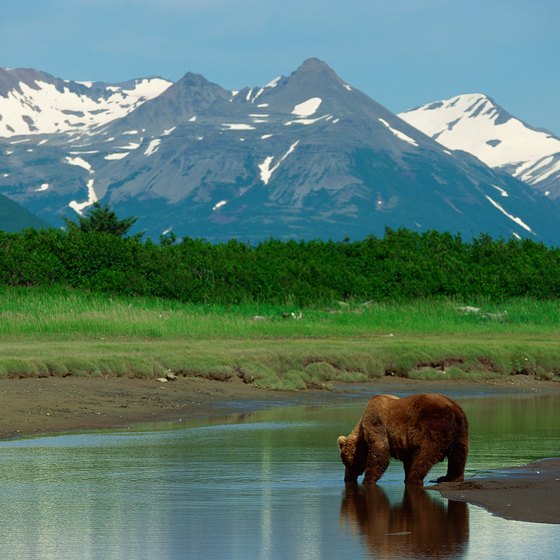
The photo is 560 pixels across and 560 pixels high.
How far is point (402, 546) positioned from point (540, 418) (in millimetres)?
14160

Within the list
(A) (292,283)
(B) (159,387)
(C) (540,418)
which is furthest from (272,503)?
(A) (292,283)

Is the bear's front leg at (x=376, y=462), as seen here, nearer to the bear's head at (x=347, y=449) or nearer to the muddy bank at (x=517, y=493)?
the bear's head at (x=347, y=449)

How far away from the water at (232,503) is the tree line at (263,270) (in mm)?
30981

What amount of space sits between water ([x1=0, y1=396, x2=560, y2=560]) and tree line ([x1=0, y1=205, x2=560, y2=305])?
3098 centimetres

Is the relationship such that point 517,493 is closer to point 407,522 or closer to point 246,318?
point 407,522

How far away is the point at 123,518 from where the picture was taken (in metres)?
14.9

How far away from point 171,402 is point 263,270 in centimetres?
2910

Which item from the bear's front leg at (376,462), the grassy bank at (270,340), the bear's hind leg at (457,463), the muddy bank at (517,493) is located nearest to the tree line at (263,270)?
the grassy bank at (270,340)

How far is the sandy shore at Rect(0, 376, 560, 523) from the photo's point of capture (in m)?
16.8

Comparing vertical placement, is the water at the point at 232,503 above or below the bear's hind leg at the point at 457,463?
below

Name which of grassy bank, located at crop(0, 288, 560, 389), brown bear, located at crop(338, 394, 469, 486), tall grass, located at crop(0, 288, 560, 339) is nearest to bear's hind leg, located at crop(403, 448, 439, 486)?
brown bear, located at crop(338, 394, 469, 486)

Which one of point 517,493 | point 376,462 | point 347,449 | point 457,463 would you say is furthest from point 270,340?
point 517,493

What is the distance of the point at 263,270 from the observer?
57250 mm

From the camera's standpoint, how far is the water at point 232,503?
13180 mm
